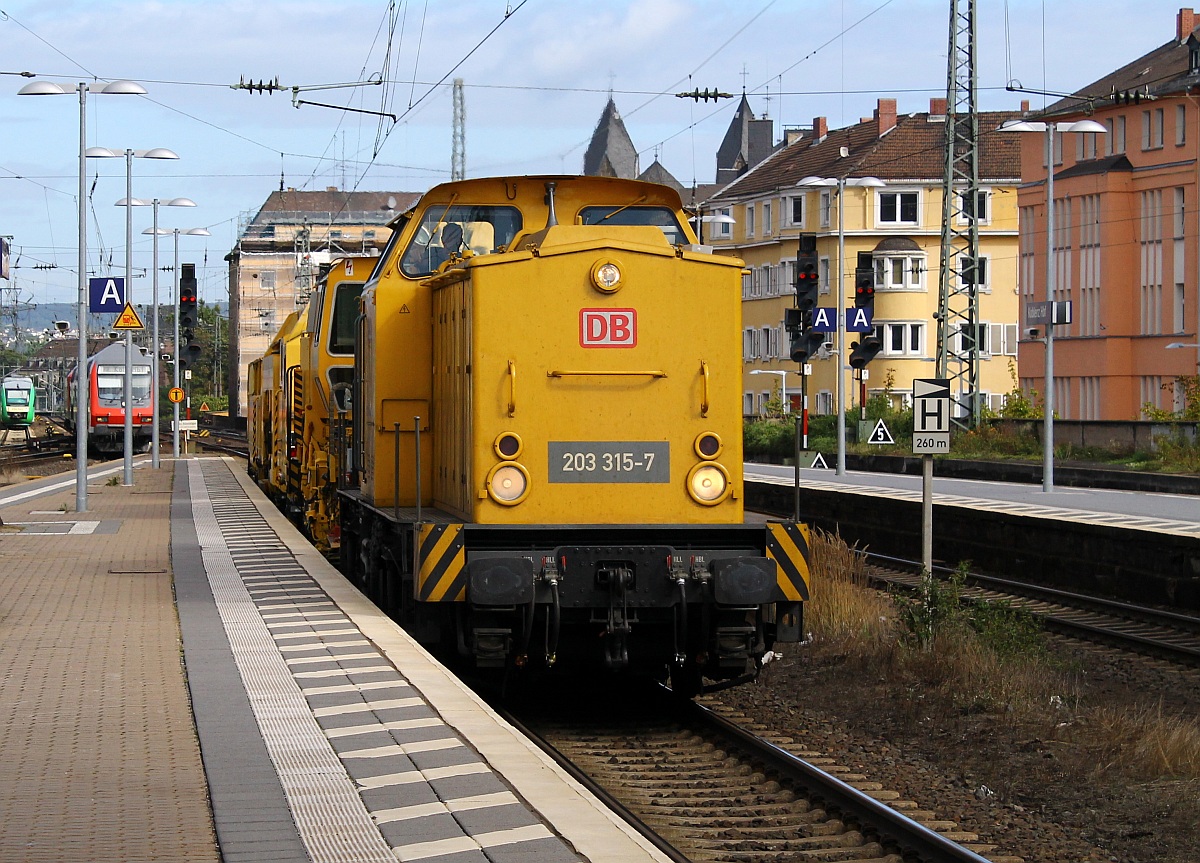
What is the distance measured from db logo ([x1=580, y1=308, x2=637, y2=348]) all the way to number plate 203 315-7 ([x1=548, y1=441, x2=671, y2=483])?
26.0 inches

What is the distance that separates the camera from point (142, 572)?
1620cm

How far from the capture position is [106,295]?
30.1 meters

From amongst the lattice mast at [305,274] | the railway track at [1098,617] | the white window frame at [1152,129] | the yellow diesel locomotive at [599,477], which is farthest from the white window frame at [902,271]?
the yellow diesel locomotive at [599,477]

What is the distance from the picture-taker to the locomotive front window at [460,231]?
10969 mm

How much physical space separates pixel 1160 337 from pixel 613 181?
51420 mm

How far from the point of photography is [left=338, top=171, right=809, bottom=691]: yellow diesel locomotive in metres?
9.40

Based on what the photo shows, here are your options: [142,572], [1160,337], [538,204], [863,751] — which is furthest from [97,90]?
[1160,337]

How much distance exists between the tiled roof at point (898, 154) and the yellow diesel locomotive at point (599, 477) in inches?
2464

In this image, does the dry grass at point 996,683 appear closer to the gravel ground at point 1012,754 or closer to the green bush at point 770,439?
the gravel ground at point 1012,754

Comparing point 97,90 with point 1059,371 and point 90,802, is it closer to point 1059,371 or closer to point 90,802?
point 90,802

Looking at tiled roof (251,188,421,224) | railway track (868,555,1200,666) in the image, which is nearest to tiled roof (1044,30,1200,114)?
railway track (868,555,1200,666)

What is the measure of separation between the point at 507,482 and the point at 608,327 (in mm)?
1230

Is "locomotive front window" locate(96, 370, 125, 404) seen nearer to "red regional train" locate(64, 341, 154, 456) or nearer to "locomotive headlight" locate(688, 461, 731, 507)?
"red regional train" locate(64, 341, 154, 456)

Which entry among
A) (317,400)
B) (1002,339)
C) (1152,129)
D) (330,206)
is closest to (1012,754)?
(317,400)
